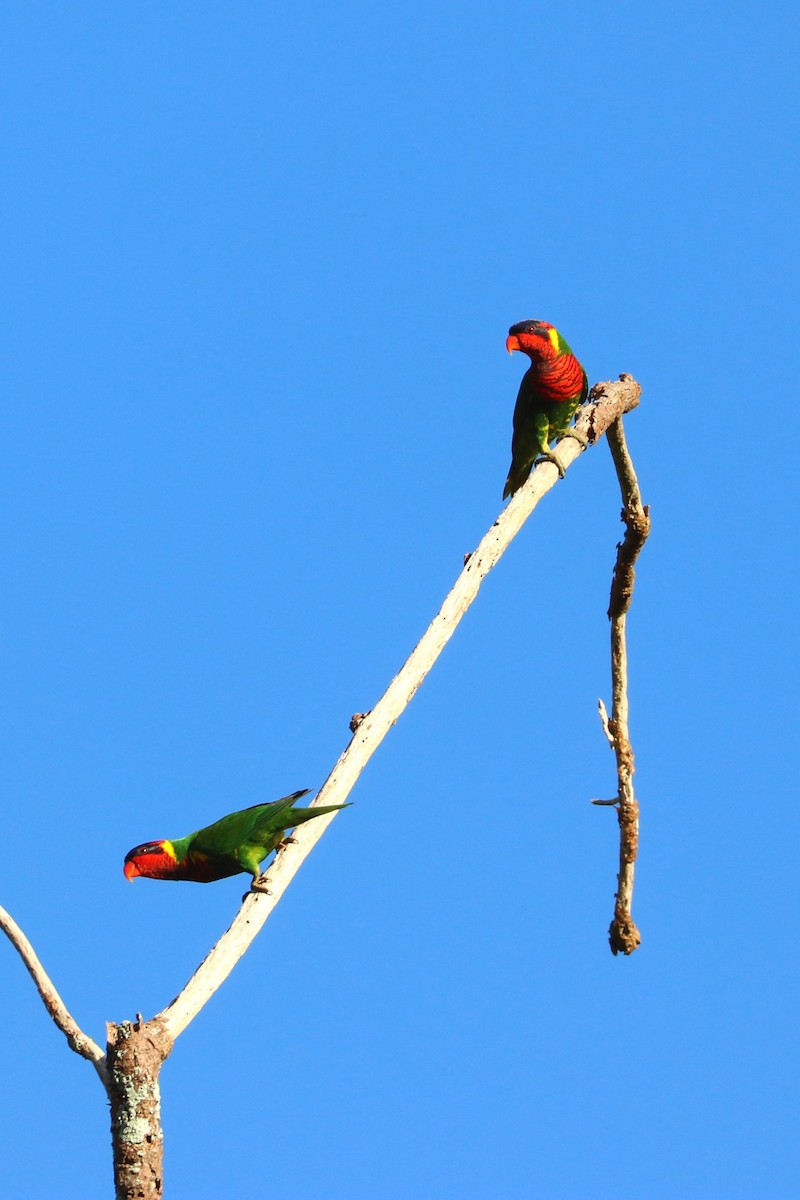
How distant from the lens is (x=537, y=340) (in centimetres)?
667

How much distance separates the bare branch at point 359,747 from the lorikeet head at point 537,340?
1032mm

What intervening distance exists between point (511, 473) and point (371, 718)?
7.93 ft

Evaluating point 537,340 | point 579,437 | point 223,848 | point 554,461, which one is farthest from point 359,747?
point 537,340

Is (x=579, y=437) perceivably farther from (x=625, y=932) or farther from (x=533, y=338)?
(x=625, y=932)

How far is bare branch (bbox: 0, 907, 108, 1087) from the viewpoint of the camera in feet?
12.9

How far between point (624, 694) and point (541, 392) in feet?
5.44

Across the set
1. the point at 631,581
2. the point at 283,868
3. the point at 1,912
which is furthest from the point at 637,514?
the point at 1,912

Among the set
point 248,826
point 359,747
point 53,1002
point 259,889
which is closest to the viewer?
point 53,1002

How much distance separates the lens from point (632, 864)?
575 centimetres

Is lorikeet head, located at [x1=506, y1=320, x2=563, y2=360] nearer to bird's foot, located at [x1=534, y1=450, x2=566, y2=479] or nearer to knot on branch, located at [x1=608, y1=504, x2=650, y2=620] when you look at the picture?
bird's foot, located at [x1=534, y1=450, x2=566, y2=479]

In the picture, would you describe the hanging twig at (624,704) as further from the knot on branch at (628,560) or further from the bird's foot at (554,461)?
the bird's foot at (554,461)

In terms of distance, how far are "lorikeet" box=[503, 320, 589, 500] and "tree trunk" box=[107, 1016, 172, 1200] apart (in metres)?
3.60

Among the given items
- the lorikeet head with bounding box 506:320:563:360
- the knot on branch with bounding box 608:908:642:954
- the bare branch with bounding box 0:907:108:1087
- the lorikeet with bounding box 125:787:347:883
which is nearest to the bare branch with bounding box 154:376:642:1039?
the lorikeet with bounding box 125:787:347:883

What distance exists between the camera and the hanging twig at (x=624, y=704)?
5.73 metres
